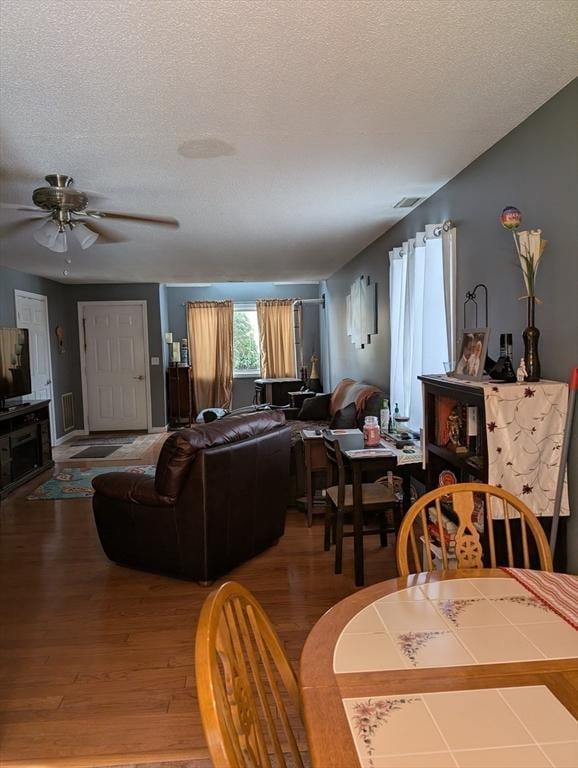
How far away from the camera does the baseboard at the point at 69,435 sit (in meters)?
7.73

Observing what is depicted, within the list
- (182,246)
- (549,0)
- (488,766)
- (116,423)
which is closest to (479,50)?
(549,0)

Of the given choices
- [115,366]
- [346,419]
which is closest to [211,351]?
[115,366]

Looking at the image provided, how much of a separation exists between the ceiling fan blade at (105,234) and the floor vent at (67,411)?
3789 mm

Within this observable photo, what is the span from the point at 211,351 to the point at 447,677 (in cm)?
869

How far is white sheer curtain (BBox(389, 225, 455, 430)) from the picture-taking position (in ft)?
11.2

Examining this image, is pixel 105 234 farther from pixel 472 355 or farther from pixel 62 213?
pixel 472 355

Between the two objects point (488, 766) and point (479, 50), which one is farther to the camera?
point (479, 50)

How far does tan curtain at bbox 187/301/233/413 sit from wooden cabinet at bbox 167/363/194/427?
1.55 feet

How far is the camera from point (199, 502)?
10.1 ft

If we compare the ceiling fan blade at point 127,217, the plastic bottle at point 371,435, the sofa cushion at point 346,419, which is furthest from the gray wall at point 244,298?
the plastic bottle at point 371,435

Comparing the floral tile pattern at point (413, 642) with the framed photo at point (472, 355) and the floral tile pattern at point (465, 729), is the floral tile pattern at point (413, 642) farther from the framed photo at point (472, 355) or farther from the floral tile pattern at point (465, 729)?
the framed photo at point (472, 355)

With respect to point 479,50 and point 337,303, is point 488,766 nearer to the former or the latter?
point 479,50

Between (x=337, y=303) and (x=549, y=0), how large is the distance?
20.5 feet

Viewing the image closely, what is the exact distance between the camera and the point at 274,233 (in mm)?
4871
